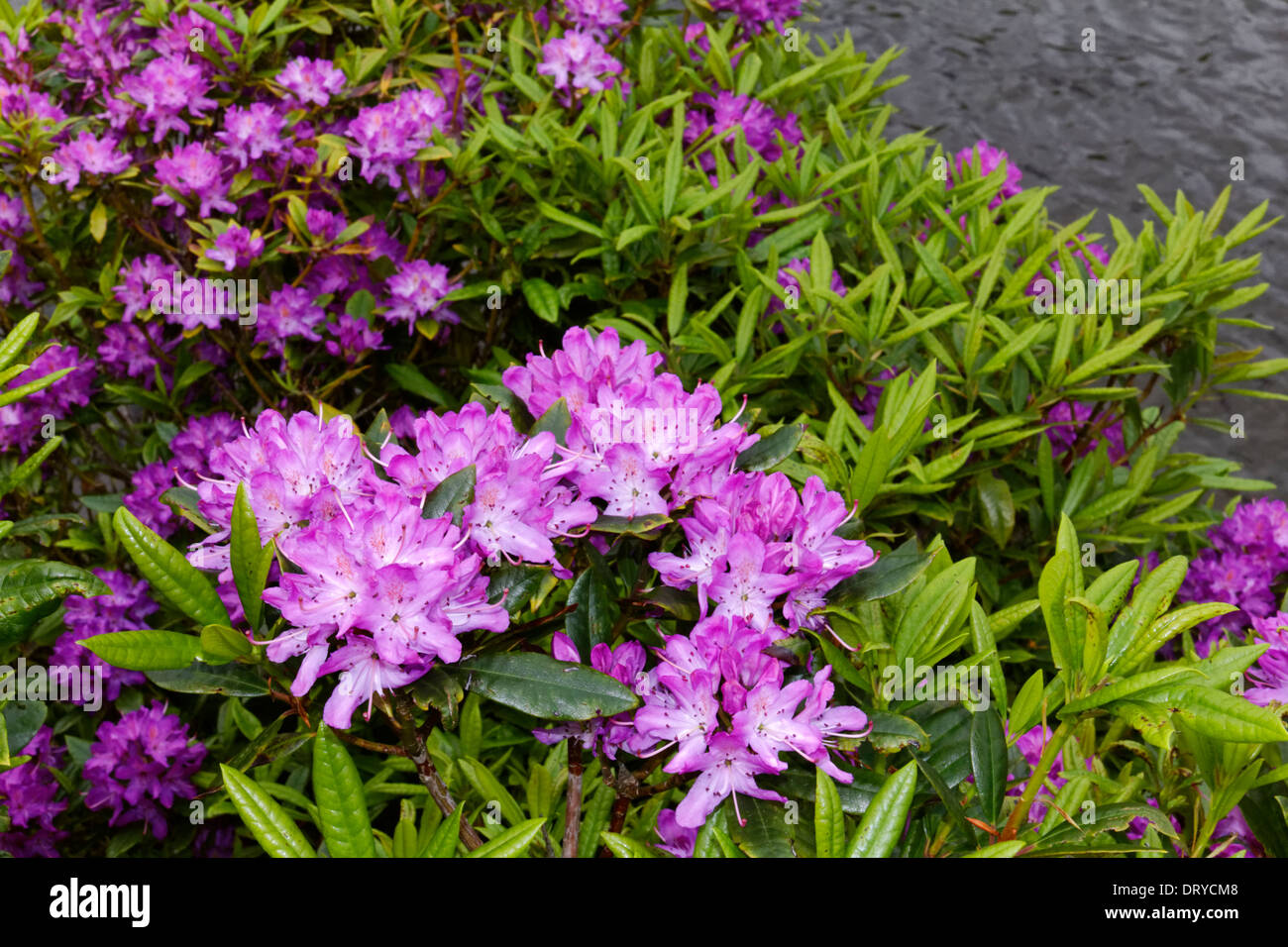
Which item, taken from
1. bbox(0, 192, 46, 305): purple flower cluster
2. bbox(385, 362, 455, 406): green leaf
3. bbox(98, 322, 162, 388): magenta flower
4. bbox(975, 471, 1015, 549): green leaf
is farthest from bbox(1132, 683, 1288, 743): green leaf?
bbox(0, 192, 46, 305): purple flower cluster

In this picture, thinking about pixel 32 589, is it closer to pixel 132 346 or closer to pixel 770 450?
pixel 770 450

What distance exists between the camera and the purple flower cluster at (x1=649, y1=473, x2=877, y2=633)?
102cm

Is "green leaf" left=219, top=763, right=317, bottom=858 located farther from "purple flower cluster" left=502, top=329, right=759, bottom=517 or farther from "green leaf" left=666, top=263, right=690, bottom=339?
"green leaf" left=666, top=263, right=690, bottom=339

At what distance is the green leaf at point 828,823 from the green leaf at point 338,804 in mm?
409

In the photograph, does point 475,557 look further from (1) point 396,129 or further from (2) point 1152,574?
(1) point 396,129

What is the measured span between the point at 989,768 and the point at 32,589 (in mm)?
1076

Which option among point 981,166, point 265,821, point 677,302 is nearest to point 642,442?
point 265,821

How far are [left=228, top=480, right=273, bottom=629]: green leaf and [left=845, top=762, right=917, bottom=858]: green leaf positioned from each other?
60 centimetres

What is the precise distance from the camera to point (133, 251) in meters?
2.56

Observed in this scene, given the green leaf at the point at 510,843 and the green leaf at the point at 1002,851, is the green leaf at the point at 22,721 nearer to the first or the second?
the green leaf at the point at 510,843

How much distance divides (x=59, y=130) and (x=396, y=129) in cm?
80

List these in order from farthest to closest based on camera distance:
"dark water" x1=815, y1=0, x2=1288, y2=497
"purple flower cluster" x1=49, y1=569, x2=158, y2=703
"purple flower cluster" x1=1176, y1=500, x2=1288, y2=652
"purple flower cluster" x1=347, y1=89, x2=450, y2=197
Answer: "dark water" x1=815, y1=0, x2=1288, y2=497
"purple flower cluster" x1=1176, y1=500, x2=1288, y2=652
"purple flower cluster" x1=347, y1=89, x2=450, y2=197
"purple flower cluster" x1=49, y1=569, x2=158, y2=703

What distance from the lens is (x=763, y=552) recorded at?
39.5 inches

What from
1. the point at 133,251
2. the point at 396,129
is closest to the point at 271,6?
the point at 396,129
